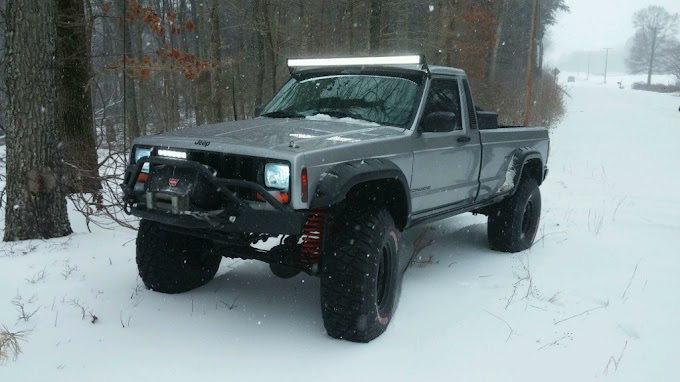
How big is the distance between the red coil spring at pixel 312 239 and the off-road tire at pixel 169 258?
2.23 ft

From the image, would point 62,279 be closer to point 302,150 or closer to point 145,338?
point 145,338

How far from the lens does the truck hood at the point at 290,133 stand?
360cm

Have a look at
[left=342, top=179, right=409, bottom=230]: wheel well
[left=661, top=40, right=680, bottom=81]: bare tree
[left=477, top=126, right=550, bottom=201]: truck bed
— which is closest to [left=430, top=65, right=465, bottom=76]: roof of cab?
[left=477, top=126, right=550, bottom=201]: truck bed

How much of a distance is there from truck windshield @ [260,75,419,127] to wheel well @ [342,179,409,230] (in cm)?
64

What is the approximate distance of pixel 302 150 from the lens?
134 inches

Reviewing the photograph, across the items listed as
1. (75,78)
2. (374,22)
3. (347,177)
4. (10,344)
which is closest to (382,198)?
(347,177)

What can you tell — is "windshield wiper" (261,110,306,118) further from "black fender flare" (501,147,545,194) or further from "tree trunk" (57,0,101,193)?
"tree trunk" (57,0,101,193)

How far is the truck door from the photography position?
453cm

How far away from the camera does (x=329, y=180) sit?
3.46 meters

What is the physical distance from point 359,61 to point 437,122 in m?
0.94

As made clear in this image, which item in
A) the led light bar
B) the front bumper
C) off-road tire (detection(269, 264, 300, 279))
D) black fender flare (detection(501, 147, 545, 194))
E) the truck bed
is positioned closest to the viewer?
the front bumper

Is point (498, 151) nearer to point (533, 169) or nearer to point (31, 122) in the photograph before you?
point (533, 169)

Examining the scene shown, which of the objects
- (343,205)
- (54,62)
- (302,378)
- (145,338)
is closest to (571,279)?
(343,205)

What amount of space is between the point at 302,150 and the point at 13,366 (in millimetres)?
2069
